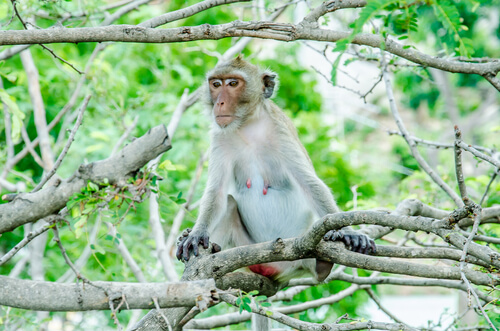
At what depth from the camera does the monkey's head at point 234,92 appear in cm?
463

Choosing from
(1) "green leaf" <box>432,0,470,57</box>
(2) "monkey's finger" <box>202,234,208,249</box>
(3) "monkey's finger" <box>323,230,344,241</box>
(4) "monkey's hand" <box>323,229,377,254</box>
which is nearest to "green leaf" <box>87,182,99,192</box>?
(2) "monkey's finger" <box>202,234,208,249</box>

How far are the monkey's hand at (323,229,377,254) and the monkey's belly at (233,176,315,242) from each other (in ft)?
2.83

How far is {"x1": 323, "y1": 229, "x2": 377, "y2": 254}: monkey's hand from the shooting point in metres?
3.69

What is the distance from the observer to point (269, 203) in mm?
4910

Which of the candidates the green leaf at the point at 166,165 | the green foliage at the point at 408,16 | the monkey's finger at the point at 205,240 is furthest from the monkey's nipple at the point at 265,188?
the green foliage at the point at 408,16

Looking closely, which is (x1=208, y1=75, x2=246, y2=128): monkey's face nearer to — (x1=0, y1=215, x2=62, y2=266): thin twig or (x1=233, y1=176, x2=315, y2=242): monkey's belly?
→ (x1=233, y1=176, x2=315, y2=242): monkey's belly

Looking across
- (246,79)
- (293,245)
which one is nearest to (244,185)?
(246,79)

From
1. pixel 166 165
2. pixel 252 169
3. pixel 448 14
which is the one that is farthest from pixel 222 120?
pixel 448 14

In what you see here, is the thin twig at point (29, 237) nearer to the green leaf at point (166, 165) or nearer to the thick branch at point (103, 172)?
the thick branch at point (103, 172)

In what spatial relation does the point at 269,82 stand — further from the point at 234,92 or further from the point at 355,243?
the point at 355,243

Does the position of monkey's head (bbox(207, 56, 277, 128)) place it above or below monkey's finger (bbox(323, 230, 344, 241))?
above

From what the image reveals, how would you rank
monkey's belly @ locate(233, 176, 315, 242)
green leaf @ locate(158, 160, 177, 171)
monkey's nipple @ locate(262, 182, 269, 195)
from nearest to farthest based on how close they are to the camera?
1. green leaf @ locate(158, 160, 177, 171)
2. monkey's belly @ locate(233, 176, 315, 242)
3. monkey's nipple @ locate(262, 182, 269, 195)

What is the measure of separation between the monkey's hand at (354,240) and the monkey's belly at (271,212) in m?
0.86

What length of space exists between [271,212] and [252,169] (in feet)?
1.35
